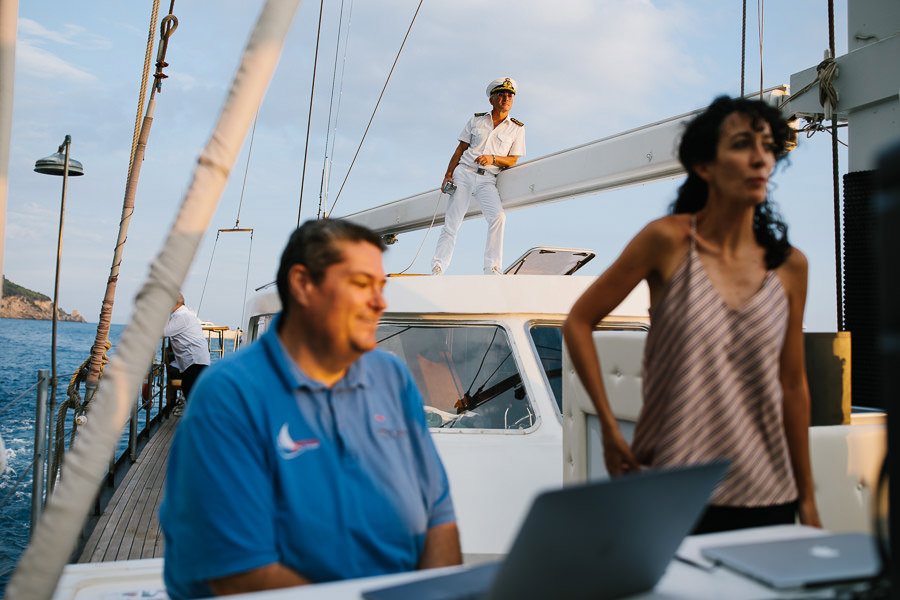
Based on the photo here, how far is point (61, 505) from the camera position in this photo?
1.58 metres

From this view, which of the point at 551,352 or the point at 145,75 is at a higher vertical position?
the point at 145,75

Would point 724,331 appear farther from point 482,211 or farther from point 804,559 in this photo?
point 482,211

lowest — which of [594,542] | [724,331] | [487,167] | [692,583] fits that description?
[692,583]

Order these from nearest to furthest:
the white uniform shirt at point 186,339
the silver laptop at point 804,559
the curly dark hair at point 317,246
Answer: the silver laptop at point 804,559 < the curly dark hair at point 317,246 < the white uniform shirt at point 186,339

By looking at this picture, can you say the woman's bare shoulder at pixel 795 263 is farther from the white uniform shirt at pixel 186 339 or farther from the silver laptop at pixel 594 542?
the white uniform shirt at pixel 186 339

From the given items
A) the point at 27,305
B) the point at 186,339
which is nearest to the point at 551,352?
the point at 186,339

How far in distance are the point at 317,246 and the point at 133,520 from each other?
14.9 feet

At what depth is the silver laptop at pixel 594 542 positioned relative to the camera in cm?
94

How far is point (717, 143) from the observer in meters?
1.84

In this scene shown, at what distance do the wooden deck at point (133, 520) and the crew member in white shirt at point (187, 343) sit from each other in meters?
1.70

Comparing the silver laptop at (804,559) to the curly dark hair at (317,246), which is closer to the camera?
the silver laptop at (804,559)

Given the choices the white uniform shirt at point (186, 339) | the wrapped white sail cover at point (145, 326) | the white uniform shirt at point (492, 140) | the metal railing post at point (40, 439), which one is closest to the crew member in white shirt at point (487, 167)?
the white uniform shirt at point (492, 140)

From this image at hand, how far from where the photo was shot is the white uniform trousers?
5.18 m

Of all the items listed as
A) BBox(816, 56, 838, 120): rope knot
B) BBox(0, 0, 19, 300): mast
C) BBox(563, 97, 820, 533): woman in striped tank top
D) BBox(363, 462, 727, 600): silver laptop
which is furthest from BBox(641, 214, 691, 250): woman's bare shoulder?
BBox(816, 56, 838, 120): rope knot
